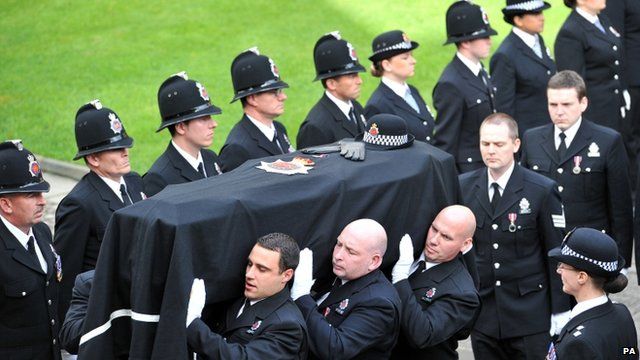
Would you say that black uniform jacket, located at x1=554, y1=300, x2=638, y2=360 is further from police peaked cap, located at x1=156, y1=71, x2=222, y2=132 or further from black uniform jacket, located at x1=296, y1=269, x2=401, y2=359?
police peaked cap, located at x1=156, y1=71, x2=222, y2=132

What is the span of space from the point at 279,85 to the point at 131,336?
3.19 meters

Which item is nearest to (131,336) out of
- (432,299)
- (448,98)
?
(432,299)

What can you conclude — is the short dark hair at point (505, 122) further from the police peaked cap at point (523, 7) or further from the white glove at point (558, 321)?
the police peaked cap at point (523, 7)

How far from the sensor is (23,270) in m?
6.83

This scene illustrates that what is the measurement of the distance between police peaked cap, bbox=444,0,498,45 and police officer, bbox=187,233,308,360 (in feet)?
16.4

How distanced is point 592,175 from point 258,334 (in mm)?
3692

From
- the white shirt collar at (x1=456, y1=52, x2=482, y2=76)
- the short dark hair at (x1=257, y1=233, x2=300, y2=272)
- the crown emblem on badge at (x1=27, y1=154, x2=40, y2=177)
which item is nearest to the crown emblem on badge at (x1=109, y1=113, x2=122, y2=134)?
the crown emblem on badge at (x1=27, y1=154, x2=40, y2=177)

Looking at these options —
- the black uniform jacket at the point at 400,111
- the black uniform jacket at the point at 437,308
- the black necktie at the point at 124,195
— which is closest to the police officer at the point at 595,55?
the black uniform jacket at the point at 400,111

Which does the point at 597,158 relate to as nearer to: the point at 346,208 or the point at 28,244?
the point at 346,208

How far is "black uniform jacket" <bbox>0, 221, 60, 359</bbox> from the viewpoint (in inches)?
265

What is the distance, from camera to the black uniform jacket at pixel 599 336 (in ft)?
19.0

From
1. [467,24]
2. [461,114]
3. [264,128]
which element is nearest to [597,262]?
[264,128]

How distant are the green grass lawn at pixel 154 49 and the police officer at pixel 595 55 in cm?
401

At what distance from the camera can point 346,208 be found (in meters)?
6.10
